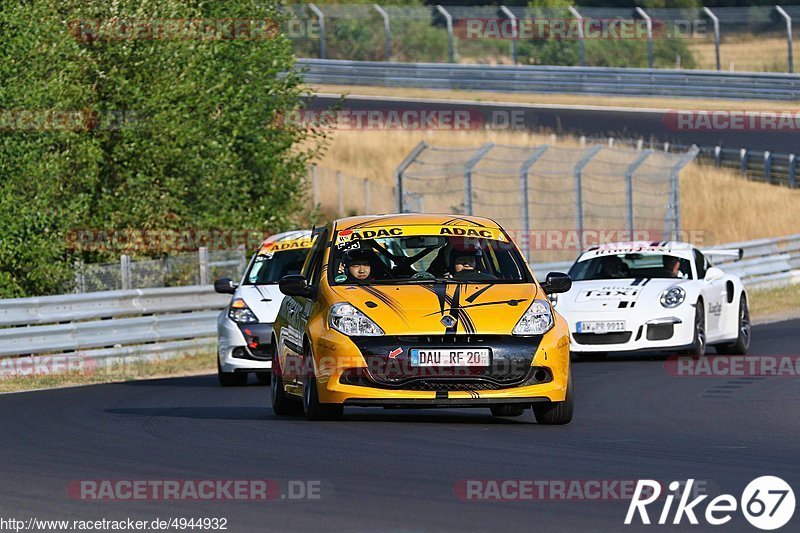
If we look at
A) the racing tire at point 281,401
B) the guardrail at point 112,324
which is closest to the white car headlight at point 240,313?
the guardrail at point 112,324

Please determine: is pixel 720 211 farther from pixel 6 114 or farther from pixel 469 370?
pixel 469 370

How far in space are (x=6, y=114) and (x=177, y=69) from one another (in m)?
3.77

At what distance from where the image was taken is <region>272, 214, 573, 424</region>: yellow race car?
10633 millimetres

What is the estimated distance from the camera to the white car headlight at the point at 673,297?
17.4m

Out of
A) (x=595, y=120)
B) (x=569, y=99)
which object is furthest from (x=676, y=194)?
(x=569, y=99)

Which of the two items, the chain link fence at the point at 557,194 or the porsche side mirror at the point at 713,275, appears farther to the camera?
the chain link fence at the point at 557,194

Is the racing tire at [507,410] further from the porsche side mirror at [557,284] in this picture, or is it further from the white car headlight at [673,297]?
the white car headlight at [673,297]

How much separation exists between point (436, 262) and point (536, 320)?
3.65 ft

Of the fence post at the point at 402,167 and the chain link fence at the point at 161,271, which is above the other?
the fence post at the point at 402,167

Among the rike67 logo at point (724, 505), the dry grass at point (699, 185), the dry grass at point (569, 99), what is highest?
the rike67 logo at point (724, 505)

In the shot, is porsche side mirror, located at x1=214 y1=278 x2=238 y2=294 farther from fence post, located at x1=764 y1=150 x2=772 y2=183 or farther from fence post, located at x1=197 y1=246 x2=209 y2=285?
fence post, located at x1=764 y1=150 x2=772 y2=183

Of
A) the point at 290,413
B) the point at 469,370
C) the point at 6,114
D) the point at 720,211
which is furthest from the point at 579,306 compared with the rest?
the point at 720,211

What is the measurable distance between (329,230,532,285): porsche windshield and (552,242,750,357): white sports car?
5.71 m

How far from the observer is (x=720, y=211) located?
37375mm
